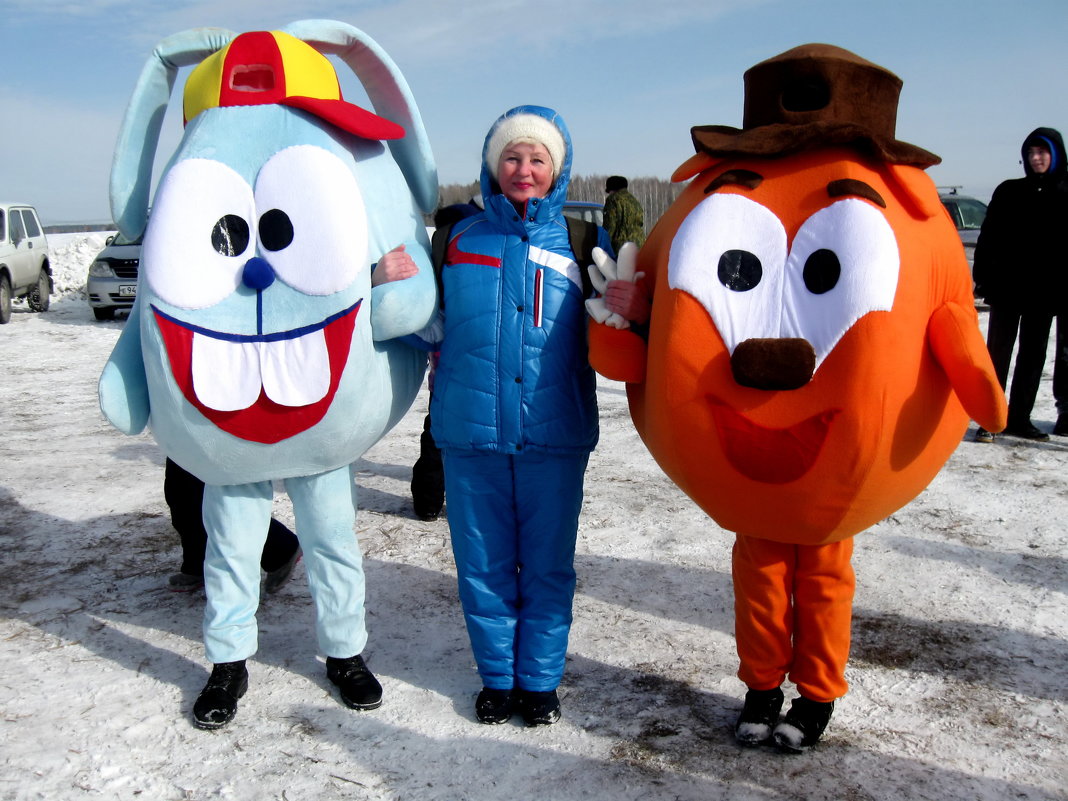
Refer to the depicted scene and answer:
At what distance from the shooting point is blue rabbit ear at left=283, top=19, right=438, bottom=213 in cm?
295

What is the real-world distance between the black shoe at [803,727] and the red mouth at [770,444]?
0.82 m

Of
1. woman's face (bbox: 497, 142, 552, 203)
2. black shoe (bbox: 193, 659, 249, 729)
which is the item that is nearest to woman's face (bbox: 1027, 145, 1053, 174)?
woman's face (bbox: 497, 142, 552, 203)

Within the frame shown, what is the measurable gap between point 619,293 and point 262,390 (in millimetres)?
1104

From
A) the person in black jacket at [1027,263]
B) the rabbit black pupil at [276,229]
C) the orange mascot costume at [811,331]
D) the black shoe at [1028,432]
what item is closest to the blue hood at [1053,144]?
the person in black jacket at [1027,263]

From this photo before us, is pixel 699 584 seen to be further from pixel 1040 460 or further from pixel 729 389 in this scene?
pixel 1040 460

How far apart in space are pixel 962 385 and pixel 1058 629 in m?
1.81

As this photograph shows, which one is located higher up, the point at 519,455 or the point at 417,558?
the point at 519,455

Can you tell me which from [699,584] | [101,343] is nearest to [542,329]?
[699,584]

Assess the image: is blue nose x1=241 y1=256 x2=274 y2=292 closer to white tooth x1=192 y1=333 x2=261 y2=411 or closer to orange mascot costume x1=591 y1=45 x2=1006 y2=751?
white tooth x1=192 y1=333 x2=261 y2=411

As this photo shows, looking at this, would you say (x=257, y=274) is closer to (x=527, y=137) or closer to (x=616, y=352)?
(x=527, y=137)

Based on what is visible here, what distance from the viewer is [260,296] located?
8.71 ft

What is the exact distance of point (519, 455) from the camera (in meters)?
2.80

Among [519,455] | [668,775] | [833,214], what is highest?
[833,214]

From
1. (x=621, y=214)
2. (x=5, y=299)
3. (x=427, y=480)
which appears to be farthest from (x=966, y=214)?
(x=5, y=299)
